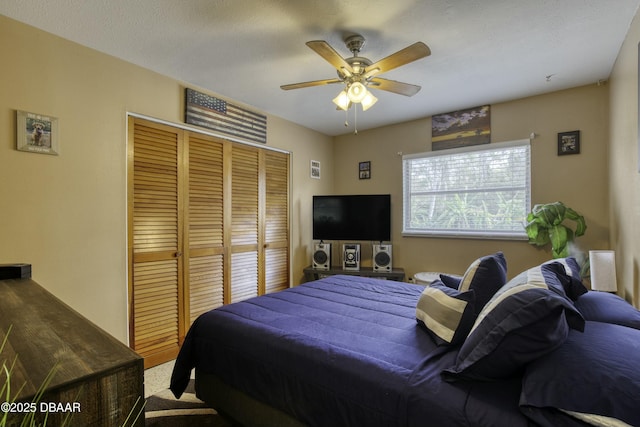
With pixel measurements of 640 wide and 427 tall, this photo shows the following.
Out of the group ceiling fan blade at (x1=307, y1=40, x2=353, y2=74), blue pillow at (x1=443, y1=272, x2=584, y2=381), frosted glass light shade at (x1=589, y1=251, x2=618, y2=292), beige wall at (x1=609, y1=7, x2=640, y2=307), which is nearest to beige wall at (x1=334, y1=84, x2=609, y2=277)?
beige wall at (x1=609, y1=7, x2=640, y2=307)

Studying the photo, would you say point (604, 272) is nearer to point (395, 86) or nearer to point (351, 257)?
point (395, 86)

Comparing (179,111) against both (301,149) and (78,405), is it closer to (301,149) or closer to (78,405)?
(301,149)

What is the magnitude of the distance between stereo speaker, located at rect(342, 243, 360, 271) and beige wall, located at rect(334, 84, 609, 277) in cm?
53

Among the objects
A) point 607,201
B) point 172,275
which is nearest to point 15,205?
point 172,275

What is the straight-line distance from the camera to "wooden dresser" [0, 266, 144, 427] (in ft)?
1.99

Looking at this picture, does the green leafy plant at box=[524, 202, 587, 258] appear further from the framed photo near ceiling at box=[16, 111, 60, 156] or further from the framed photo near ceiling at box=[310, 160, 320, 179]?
the framed photo near ceiling at box=[16, 111, 60, 156]

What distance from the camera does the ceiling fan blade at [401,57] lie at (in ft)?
5.82

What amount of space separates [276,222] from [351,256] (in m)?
1.11

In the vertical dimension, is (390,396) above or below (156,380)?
above

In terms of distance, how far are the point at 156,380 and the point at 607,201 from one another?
14.2 ft

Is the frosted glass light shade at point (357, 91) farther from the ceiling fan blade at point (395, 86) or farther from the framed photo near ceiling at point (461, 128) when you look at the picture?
the framed photo near ceiling at point (461, 128)

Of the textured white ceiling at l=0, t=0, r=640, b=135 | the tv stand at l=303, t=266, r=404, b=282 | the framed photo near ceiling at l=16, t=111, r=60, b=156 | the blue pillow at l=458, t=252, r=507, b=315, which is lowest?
the tv stand at l=303, t=266, r=404, b=282

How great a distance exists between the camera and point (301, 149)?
14.0ft

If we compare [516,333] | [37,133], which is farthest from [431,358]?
[37,133]
